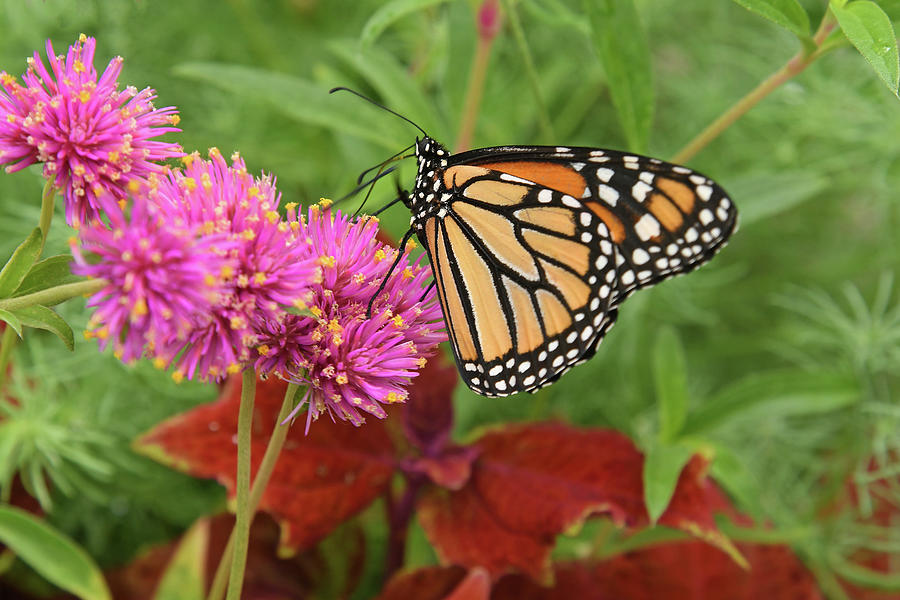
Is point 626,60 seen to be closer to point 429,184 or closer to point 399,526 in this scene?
point 429,184

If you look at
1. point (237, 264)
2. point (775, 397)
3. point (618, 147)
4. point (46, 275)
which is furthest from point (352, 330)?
point (618, 147)

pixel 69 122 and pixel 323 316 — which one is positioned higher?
pixel 69 122

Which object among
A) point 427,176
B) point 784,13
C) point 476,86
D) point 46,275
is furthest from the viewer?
point 476,86

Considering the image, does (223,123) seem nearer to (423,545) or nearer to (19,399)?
(19,399)

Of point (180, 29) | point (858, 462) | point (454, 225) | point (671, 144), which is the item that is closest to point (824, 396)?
point (858, 462)

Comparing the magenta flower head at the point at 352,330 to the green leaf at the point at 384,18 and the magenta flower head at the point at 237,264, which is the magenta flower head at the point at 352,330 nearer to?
the magenta flower head at the point at 237,264

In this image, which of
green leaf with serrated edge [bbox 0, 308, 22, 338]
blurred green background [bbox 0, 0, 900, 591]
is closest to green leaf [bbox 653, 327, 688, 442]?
blurred green background [bbox 0, 0, 900, 591]

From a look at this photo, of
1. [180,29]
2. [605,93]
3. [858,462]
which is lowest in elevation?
[858,462]

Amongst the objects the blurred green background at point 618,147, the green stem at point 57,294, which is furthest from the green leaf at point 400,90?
the green stem at point 57,294
